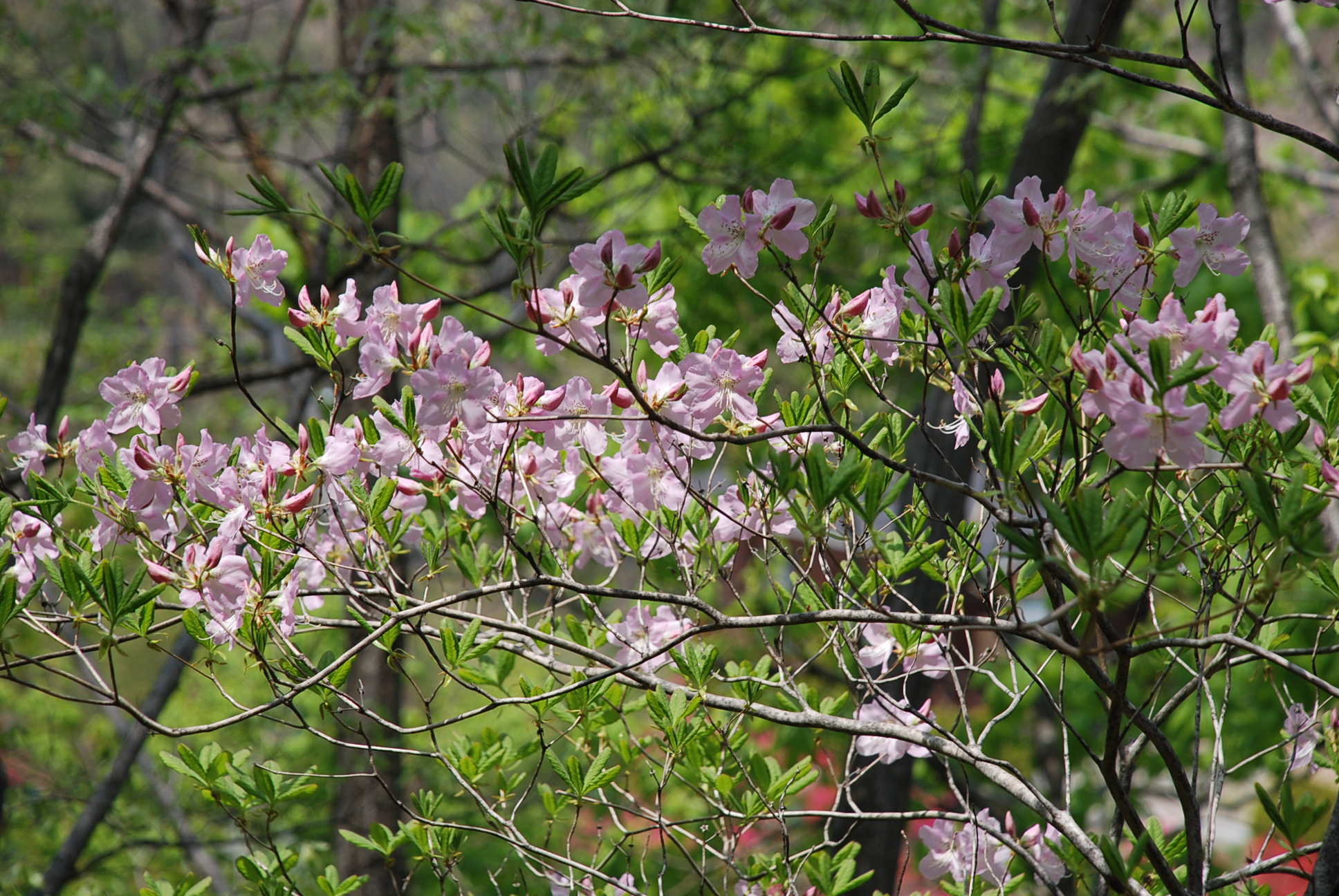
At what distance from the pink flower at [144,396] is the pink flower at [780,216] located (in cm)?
86

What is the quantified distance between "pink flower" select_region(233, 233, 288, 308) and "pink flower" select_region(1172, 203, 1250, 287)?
1.22m

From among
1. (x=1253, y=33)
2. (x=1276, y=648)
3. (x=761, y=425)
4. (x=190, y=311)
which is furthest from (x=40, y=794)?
(x=1253, y=33)

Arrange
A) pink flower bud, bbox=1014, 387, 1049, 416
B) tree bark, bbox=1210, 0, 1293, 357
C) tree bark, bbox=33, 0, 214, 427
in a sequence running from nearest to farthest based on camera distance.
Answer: pink flower bud, bbox=1014, 387, 1049, 416
tree bark, bbox=1210, 0, 1293, 357
tree bark, bbox=33, 0, 214, 427

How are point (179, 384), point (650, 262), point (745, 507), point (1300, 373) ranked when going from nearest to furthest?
point (1300, 373), point (650, 262), point (179, 384), point (745, 507)

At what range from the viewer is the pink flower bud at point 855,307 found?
129 centimetres

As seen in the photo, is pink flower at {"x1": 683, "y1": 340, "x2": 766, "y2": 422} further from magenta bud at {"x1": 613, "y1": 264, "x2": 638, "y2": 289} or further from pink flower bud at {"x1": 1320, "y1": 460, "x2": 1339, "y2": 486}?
pink flower bud at {"x1": 1320, "y1": 460, "x2": 1339, "y2": 486}

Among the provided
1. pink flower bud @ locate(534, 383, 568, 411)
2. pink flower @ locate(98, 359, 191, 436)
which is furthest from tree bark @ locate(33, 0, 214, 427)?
pink flower bud @ locate(534, 383, 568, 411)

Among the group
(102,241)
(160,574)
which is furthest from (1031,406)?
(102,241)

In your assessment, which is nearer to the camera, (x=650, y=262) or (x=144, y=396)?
(x=650, y=262)

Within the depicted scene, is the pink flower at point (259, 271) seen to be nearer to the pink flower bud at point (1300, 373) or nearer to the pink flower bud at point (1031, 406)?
the pink flower bud at point (1031, 406)

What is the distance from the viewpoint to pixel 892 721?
156 centimetres

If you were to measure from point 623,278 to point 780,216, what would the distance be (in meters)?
0.23

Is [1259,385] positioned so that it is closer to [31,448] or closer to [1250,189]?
[31,448]

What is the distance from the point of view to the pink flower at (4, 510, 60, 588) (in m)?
1.42
